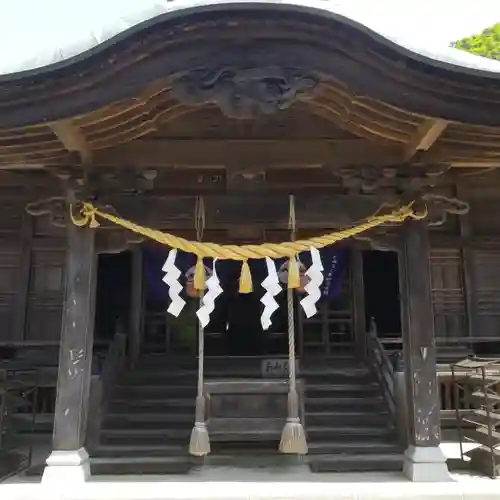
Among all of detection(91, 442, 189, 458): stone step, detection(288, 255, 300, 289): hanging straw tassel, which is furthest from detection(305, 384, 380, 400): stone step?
detection(288, 255, 300, 289): hanging straw tassel

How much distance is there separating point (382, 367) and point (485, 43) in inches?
594

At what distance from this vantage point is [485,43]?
19.1 m

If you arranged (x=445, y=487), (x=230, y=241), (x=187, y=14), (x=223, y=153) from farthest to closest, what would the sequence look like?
(x=230, y=241)
(x=223, y=153)
(x=445, y=487)
(x=187, y=14)

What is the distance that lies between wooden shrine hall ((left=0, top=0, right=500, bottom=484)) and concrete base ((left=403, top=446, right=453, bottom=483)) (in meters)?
0.02

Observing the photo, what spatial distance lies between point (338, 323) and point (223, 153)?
577cm

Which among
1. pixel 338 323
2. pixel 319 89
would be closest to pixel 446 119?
pixel 319 89

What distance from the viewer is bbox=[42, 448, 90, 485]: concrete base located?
5.45 metres

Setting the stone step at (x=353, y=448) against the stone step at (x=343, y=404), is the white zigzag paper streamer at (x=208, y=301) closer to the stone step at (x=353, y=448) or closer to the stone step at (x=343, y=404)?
the stone step at (x=353, y=448)

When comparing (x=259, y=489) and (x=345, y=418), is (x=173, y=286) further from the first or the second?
(x=345, y=418)

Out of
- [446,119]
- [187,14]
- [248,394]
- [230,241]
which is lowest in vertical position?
[248,394]

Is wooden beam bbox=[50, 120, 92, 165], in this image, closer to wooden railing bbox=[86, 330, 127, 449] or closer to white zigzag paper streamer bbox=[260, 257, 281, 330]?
white zigzag paper streamer bbox=[260, 257, 281, 330]

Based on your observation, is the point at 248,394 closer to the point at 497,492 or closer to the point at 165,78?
the point at 497,492

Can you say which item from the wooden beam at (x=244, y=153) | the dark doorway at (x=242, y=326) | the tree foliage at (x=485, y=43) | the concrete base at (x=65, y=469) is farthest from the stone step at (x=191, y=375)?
the tree foliage at (x=485, y=43)

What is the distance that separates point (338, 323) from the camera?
10859 mm
